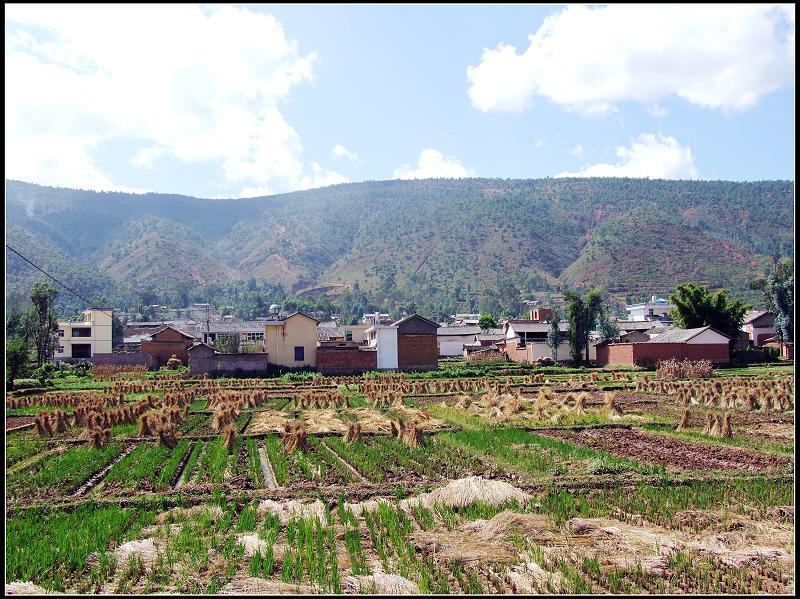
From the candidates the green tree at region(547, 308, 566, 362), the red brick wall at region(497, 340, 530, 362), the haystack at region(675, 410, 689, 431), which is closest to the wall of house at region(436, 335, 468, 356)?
the red brick wall at region(497, 340, 530, 362)

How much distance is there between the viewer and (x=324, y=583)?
7.30 m

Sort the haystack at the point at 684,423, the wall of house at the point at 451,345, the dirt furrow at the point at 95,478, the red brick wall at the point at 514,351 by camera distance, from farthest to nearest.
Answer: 1. the wall of house at the point at 451,345
2. the red brick wall at the point at 514,351
3. the haystack at the point at 684,423
4. the dirt furrow at the point at 95,478

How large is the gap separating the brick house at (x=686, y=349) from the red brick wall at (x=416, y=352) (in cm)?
1435

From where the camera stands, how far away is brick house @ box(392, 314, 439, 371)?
50.7m

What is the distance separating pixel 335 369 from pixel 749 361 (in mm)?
30380

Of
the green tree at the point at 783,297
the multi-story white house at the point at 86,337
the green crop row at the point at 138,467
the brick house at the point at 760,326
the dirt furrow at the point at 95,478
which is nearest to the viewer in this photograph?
the dirt furrow at the point at 95,478

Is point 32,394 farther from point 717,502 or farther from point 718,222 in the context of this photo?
point 718,222

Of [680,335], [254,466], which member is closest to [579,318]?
Result: [680,335]

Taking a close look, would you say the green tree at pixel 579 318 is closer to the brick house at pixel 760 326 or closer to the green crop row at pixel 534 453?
the brick house at pixel 760 326

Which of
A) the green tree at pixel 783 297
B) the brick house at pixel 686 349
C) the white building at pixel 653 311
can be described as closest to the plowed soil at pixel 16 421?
the brick house at pixel 686 349

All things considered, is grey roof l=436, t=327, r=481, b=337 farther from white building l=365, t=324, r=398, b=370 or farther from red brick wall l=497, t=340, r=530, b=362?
white building l=365, t=324, r=398, b=370

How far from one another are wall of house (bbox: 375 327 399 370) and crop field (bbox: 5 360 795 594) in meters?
27.2

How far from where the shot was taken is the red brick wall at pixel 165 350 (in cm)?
5850

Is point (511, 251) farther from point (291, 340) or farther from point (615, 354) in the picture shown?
point (291, 340)
